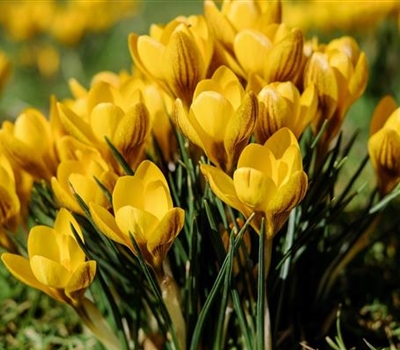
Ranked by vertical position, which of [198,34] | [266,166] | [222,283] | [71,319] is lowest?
[71,319]

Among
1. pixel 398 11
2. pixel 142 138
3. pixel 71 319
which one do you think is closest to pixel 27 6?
pixel 398 11

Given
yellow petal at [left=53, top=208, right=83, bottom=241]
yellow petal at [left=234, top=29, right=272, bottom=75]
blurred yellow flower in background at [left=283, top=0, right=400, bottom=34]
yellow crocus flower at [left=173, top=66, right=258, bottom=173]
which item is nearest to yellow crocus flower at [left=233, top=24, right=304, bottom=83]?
yellow petal at [left=234, top=29, right=272, bottom=75]

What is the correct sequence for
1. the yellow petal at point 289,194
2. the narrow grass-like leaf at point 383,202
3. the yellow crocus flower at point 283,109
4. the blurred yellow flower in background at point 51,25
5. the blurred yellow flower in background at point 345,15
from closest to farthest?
the yellow petal at point 289,194 → the yellow crocus flower at point 283,109 → the narrow grass-like leaf at point 383,202 → the blurred yellow flower in background at point 345,15 → the blurred yellow flower in background at point 51,25

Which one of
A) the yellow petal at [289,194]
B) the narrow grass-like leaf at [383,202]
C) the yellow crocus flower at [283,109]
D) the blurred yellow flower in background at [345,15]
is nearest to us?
the yellow petal at [289,194]

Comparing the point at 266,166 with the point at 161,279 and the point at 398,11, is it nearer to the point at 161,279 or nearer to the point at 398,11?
the point at 161,279

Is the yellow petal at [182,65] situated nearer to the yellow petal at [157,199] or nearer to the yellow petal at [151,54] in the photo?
A: the yellow petal at [151,54]

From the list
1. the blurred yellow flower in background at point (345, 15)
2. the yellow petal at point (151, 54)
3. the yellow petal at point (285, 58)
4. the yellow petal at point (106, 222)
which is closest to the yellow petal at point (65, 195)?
the yellow petal at point (106, 222)
